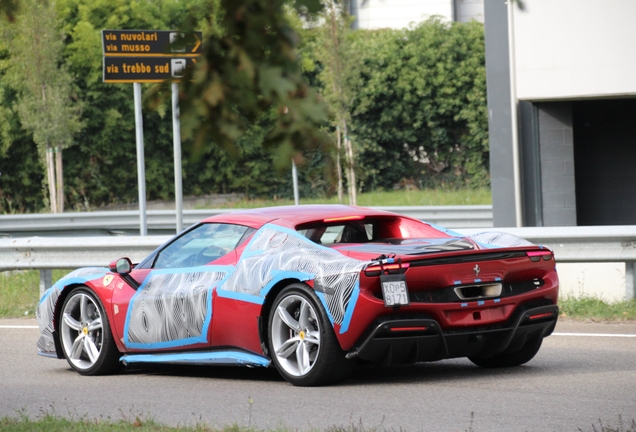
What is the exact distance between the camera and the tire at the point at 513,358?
7.86m

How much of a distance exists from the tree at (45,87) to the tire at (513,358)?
1961 cm

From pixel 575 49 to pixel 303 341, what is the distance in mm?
7959

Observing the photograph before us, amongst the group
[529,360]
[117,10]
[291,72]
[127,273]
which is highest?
[117,10]

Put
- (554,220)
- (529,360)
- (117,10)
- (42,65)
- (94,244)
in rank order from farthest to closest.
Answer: (117,10) < (42,65) < (554,220) < (94,244) < (529,360)

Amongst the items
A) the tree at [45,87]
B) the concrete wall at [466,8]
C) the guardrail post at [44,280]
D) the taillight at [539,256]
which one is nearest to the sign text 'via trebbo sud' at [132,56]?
the guardrail post at [44,280]

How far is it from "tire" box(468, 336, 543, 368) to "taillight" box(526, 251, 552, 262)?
584 millimetres

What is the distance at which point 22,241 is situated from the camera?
12672 mm

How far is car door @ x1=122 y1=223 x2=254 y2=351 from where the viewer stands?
25.6 ft

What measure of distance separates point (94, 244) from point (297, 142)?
367 inches

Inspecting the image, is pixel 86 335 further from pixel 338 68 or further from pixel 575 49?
pixel 338 68

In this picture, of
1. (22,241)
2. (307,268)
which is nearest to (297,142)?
(307,268)

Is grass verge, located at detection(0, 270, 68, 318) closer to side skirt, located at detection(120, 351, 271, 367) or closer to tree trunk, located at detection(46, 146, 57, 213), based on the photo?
side skirt, located at detection(120, 351, 271, 367)

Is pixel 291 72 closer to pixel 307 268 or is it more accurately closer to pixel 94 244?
pixel 307 268

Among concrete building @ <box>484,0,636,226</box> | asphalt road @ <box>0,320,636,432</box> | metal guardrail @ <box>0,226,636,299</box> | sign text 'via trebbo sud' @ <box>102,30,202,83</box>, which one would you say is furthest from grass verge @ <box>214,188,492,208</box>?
asphalt road @ <box>0,320,636,432</box>
